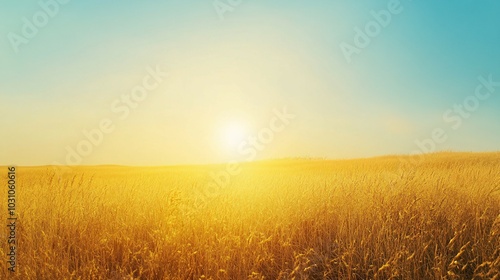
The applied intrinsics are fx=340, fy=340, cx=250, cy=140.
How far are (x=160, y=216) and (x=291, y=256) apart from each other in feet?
7.41

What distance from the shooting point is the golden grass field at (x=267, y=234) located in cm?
391

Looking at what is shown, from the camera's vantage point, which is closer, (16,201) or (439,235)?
(439,235)

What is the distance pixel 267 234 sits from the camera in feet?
Result: 16.0

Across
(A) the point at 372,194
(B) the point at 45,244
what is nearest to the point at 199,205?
(B) the point at 45,244

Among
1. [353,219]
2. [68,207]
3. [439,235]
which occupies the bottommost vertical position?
[439,235]

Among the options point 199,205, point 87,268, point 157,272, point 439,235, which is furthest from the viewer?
point 199,205

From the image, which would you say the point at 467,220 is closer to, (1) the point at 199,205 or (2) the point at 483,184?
(2) the point at 483,184

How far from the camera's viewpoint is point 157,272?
13.1ft

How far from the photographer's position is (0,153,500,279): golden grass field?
12.8ft

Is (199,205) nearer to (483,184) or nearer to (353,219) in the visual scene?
(353,219)

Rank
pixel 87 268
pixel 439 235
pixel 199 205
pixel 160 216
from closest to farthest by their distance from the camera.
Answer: pixel 87 268 < pixel 439 235 < pixel 160 216 < pixel 199 205

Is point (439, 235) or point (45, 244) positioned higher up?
point (45, 244)

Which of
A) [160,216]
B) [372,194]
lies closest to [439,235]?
[372,194]

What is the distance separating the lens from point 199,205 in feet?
19.2
